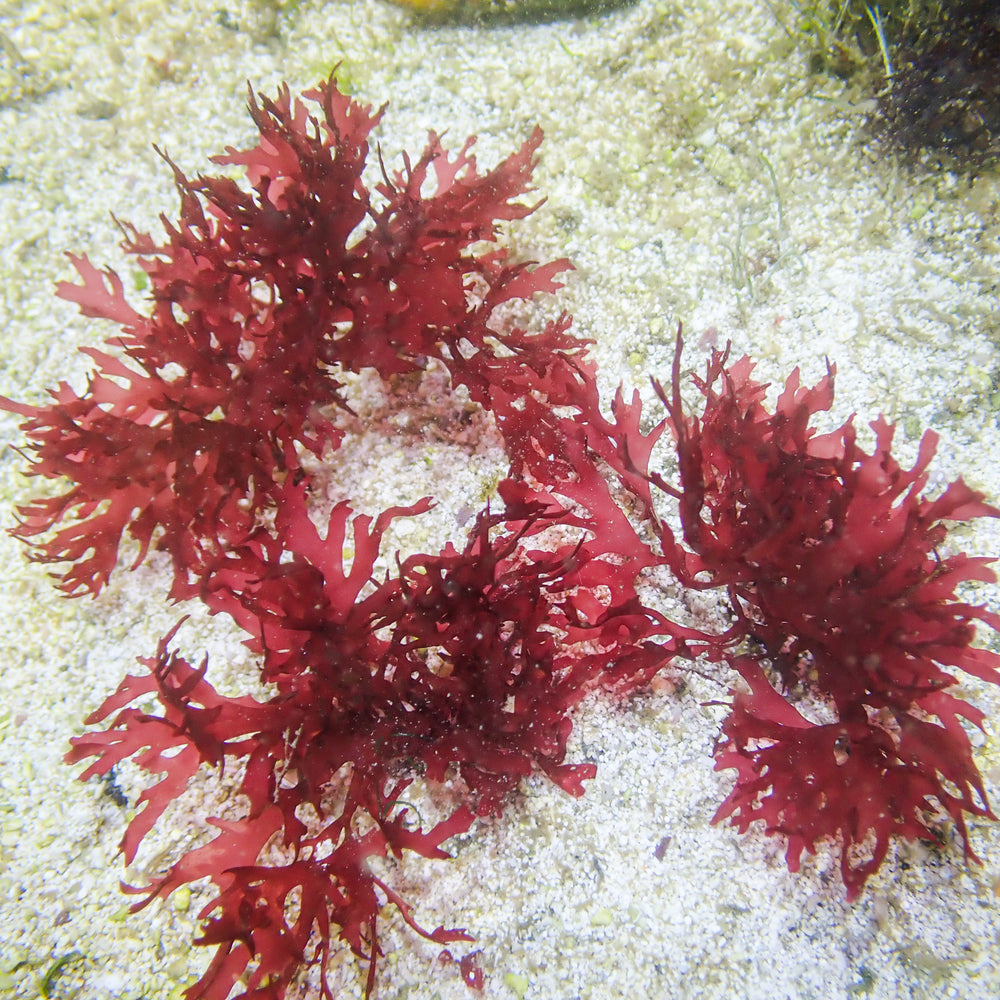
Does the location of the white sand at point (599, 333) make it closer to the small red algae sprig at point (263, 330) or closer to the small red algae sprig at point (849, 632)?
the small red algae sprig at point (849, 632)

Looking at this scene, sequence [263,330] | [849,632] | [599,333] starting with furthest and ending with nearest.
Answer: [599,333]
[263,330]
[849,632]

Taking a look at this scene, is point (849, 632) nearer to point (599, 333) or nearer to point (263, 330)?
point (599, 333)

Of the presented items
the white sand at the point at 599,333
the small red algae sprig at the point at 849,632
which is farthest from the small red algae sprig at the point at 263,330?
the small red algae sprig at the point at 849,632

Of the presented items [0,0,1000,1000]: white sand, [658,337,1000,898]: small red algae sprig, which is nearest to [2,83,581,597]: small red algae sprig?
[0,0,1000,1000]: white sand

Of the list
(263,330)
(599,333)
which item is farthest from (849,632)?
(263,330)

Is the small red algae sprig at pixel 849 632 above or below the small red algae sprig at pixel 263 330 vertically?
below

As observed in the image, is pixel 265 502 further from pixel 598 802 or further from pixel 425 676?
pixel 598 802
